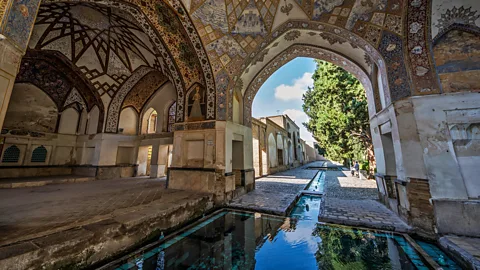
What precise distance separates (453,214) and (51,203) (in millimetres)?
7772

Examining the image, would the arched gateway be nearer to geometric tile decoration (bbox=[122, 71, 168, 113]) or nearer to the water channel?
geometric tile decoration (bbox=[122, 71, 168, 113])

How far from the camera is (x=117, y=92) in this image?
916cm

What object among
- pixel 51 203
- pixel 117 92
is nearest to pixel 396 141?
pixel 51 203

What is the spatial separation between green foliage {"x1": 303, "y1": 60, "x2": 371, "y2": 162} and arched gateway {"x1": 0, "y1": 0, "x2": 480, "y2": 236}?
338cm

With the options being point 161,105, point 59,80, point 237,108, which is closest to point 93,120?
point 59,80

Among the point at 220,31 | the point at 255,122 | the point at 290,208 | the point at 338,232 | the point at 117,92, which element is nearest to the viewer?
the point at 338,232

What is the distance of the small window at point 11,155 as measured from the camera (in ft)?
24.3

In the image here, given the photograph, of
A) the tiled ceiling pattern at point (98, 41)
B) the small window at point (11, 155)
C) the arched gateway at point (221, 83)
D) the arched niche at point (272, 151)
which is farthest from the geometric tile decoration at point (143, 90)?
the arched niche at point (272, 151)

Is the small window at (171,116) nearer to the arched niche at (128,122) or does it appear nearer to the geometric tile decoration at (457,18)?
the arched niche at (128,122)

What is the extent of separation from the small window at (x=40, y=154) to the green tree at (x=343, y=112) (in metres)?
14.4

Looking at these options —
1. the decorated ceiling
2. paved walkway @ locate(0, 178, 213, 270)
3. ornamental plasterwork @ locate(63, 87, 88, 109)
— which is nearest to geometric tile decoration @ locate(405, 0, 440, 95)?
the decorated ceiling

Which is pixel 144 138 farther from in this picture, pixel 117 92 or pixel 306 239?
pixel 306 239

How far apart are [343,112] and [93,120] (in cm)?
1341

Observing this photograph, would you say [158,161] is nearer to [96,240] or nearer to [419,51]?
[96,240]
